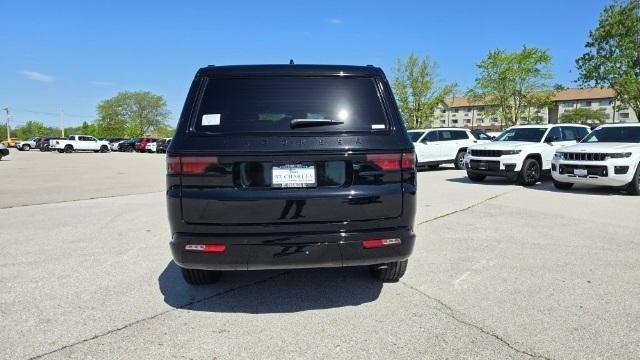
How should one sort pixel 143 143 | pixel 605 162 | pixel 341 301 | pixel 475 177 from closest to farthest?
pixel 341 301
pixel 605 162
pixel 475 177
pixel 143 143

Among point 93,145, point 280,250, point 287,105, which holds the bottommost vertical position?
point 280,250

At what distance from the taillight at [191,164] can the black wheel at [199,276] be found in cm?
111

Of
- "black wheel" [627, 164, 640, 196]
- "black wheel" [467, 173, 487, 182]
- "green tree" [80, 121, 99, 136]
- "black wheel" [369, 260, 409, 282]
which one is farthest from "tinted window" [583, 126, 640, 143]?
"green tree" [80, 121, 99, 136]

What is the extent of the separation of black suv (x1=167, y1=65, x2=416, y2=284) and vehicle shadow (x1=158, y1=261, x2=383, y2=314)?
22.6 inches

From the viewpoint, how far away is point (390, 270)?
3668 mm

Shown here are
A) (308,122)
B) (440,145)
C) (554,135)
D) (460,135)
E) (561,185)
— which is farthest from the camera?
(460,135)

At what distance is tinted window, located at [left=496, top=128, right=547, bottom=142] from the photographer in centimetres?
1192

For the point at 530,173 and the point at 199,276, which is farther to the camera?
the point at 530,173

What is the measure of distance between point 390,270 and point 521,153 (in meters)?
8.81

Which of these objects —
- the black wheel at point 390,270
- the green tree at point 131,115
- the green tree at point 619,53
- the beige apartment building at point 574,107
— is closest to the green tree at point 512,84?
the green tree at point 619,53

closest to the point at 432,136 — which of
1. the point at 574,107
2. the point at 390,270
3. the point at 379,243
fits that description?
the point at 390,270

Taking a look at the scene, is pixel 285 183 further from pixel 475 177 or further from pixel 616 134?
pixel 475 177

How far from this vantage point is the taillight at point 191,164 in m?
2.84

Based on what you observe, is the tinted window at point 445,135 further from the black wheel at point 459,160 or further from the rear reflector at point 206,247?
the rear reflector at point 206,247
